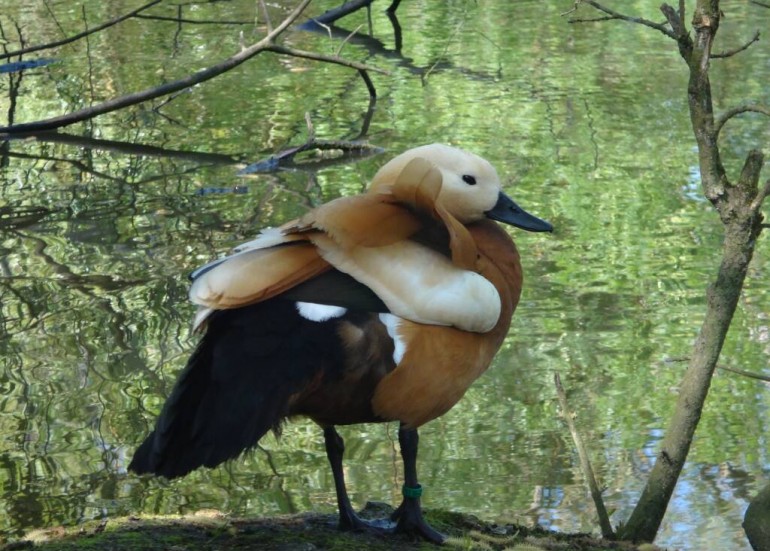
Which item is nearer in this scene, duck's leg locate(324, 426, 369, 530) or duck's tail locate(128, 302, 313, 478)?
duck's tail locate(128, 302, 313, 478)

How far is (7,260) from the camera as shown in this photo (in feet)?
24.7

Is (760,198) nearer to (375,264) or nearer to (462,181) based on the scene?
(462,181)

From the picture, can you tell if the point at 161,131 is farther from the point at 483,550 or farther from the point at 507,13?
the point at 483,550

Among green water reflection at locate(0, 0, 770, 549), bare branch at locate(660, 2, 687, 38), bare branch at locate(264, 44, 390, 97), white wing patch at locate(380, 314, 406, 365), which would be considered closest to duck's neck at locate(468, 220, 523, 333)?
white wing patch at locate(380, 314, 406, 365)

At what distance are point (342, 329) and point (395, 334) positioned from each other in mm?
171

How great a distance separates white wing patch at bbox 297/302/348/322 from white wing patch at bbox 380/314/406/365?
15cm

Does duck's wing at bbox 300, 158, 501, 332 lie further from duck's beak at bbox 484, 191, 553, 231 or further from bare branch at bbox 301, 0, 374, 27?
bare branch at bbox 301, 0, 374, 27

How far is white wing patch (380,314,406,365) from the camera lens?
3.27 metres

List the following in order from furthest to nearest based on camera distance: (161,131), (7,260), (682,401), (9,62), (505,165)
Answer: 1. (9,62)
2. (161,131)
3. (505,165)
4. (7,260)
5. (682,401)

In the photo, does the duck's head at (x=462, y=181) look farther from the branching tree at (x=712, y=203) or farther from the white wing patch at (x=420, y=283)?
the branching tree at (x=712, y=203)

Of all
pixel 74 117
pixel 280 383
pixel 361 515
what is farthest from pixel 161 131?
pixel 280 383

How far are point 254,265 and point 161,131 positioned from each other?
7548 millimetres

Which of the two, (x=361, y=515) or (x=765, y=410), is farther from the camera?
(x=765, y=410)

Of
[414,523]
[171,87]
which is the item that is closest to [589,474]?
[414,523]
